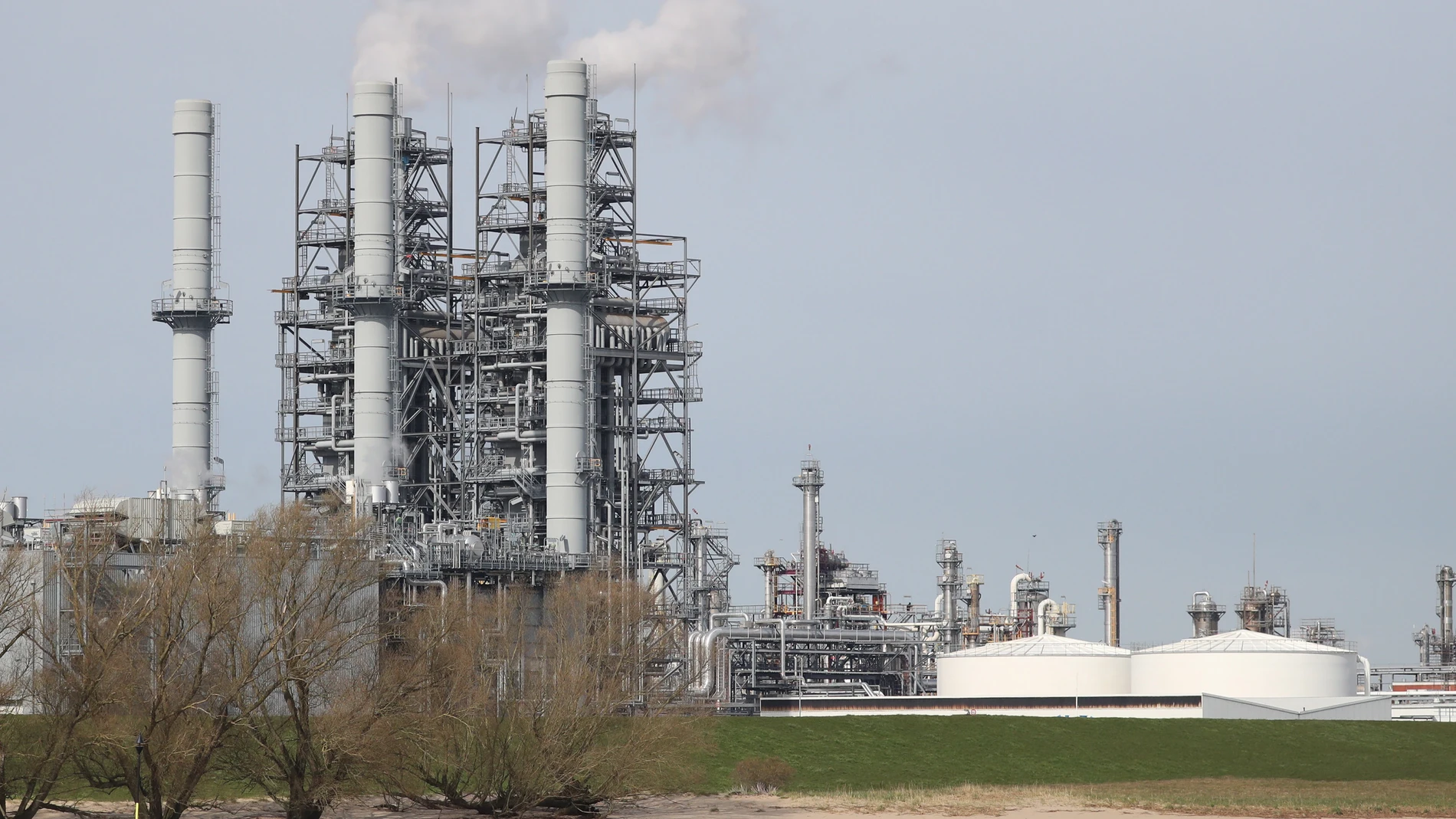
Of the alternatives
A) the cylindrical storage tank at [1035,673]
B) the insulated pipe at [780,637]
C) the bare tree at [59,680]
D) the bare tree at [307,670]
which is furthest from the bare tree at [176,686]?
the cylindrical storage tank at [1035,673]

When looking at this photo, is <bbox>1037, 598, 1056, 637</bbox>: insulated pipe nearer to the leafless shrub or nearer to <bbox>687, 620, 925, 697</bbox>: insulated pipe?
<bbox>687, 620, 925, 697</bbox>: insulated pipe

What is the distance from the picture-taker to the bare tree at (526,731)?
53312 millimetres

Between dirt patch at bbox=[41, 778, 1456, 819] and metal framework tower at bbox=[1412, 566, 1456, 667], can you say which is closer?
dirt patch at bbox=[41, 778, 1456, 819]

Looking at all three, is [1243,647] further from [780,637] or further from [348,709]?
[348,709]

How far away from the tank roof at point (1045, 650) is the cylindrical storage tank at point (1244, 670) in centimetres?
281

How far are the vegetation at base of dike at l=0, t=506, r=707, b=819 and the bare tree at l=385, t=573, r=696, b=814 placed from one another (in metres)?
0.06

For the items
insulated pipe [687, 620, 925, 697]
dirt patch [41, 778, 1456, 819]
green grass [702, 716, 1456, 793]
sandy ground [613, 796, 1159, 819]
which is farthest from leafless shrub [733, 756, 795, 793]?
insulated pipe [687, 620, 925, 697]

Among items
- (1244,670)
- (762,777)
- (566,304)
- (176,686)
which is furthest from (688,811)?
(1244,670)

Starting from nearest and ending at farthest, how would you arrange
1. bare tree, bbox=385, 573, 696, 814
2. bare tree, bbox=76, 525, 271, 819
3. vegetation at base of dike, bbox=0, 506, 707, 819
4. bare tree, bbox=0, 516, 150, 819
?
bare tree, bbox=0, 516, 150, 819, bare tree, bbox=76, 525, 271, 819, vegetation at base of dike, bbox=0, 506, 707, 819, bare tree, bbox=385, 573, 696, 814

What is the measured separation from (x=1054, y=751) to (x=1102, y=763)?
2075 mm

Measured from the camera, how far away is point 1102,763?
68.6 m

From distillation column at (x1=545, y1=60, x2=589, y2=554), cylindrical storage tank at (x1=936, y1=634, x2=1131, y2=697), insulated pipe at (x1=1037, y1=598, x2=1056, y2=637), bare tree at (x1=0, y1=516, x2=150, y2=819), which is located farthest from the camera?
insulated pipe at (x1=1037, y1=598, x2=1056, y2=637)

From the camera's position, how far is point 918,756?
6838 cm

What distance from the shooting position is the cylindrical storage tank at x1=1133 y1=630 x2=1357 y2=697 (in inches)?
3501
